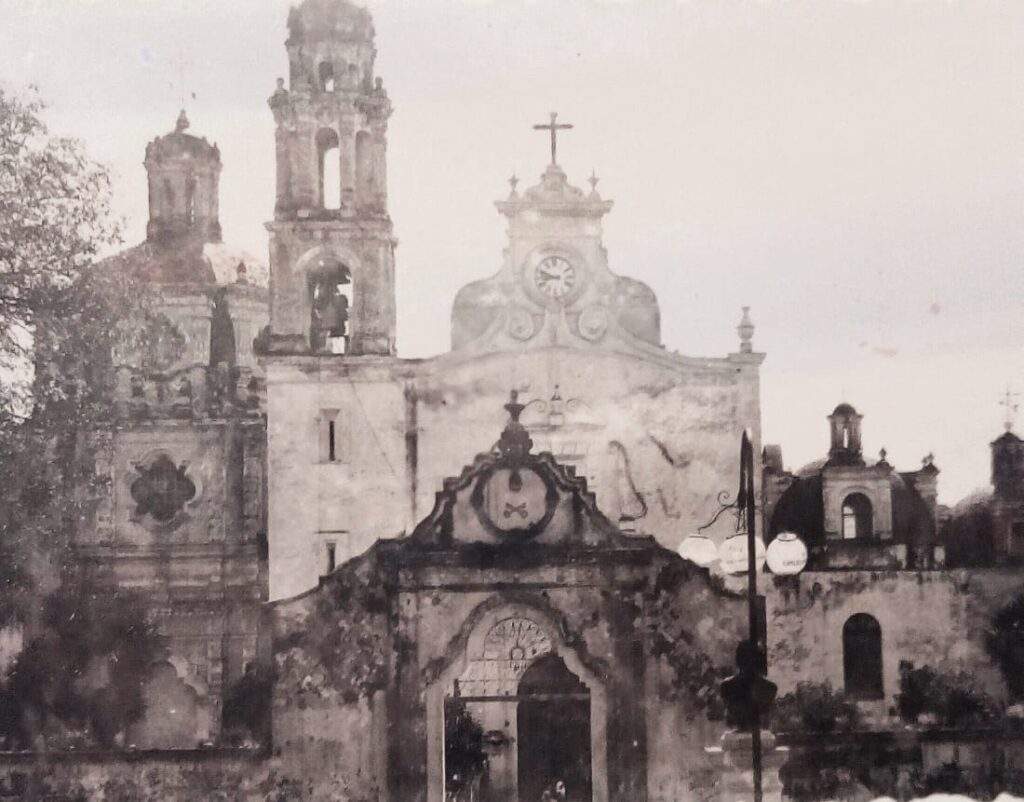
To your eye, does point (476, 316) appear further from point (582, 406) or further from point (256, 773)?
point (256, 773)

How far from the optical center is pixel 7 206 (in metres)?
28.3

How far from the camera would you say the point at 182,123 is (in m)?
48.3

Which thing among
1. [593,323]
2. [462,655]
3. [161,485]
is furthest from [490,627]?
[161,485]

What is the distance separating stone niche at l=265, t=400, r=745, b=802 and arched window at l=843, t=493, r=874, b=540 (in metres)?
15.2

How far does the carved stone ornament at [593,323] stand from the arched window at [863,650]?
6.91 m

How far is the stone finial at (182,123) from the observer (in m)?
48.1

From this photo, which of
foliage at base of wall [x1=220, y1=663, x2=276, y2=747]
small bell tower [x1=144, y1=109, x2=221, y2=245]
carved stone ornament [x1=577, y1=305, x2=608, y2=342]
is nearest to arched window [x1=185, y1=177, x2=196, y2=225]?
small bell tower [x1=144, y1=109, x2=221, y2=245]

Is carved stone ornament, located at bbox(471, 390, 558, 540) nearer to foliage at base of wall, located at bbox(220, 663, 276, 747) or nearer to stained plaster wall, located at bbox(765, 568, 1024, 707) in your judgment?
foliage at base of wall, located at bbox(220, 663, 276, 747)

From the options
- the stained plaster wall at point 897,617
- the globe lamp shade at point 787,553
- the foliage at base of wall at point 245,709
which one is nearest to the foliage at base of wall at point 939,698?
the stained plaster wall at point 897,617

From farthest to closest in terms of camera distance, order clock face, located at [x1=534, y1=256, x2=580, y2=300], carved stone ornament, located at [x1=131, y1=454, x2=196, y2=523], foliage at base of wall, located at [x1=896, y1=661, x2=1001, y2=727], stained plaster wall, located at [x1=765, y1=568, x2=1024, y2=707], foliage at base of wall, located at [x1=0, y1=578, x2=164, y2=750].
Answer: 1. carved stone ornament, located at [x1=131, y1=454, x2=196, y2=523]
2. clock face, located at [x1=534, y1=256, x2=580, y2=300]
3. stained plaster wall, located at [x1=765, y1=568, x2=1024, y2=707]
4. foliage at base of wall, located at [x1=0, y1=578, x2=164, y2=750]
5. foliage at base of wall, located at [x1=896, y1=661, x2=1001, y2=727]

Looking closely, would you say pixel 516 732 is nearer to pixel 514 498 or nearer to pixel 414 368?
pixel 414 368

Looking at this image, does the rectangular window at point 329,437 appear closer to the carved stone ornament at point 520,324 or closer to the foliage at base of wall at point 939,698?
the carved stone ornament at point 520,324

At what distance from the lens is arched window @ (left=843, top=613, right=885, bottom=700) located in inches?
1500

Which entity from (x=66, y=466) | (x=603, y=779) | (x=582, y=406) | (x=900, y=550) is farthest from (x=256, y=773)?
(x=900, y=550)
